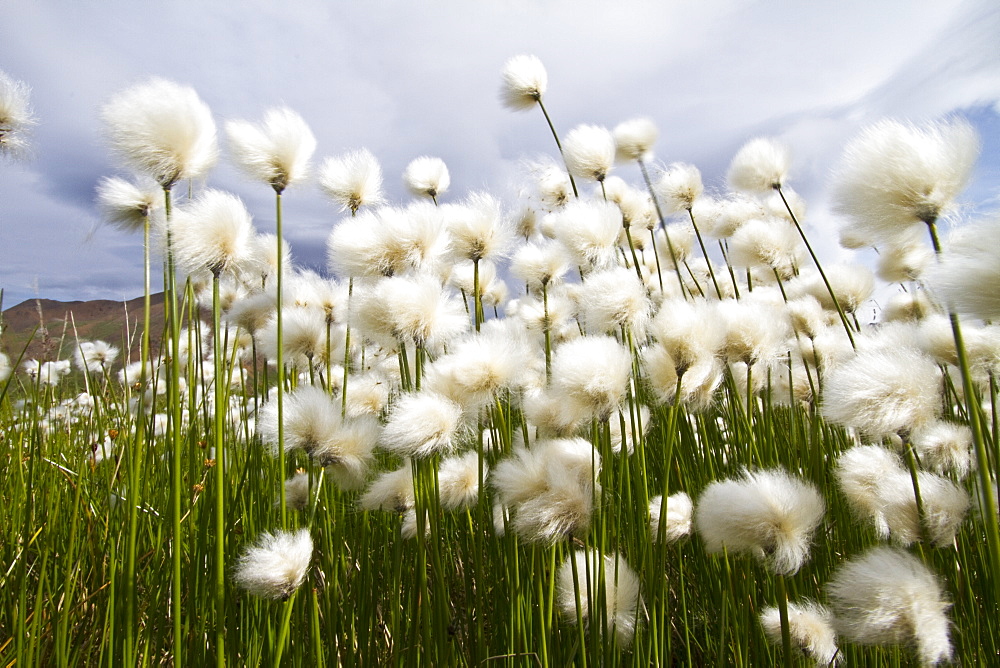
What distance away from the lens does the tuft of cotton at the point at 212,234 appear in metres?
1.35

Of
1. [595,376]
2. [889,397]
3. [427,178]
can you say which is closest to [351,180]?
[427,178]

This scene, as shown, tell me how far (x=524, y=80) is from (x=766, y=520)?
2.50m

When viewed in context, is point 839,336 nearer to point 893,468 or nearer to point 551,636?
point 893,468

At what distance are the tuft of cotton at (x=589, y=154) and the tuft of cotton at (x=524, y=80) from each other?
14.9 inches

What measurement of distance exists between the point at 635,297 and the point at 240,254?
4.09ft

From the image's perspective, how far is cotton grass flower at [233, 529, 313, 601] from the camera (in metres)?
1.17

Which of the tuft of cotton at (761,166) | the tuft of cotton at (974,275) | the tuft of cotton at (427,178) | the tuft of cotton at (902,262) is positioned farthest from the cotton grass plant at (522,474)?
the tuft of cotton at (761,166)

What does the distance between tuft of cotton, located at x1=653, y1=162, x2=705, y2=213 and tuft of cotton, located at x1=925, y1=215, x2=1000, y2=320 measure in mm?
2401

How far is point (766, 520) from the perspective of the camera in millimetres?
1175

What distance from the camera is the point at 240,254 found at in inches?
56.9

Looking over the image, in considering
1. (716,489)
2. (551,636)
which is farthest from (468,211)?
(551,636)

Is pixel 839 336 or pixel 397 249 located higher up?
pixel 397 249

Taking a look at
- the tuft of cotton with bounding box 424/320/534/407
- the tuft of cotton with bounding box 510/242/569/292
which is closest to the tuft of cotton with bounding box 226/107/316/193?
the tuft of cotton with bounding box 424/320/534/407

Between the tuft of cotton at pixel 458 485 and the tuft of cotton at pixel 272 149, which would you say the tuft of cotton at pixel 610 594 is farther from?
the tuft of cotton at pixel 272 149
